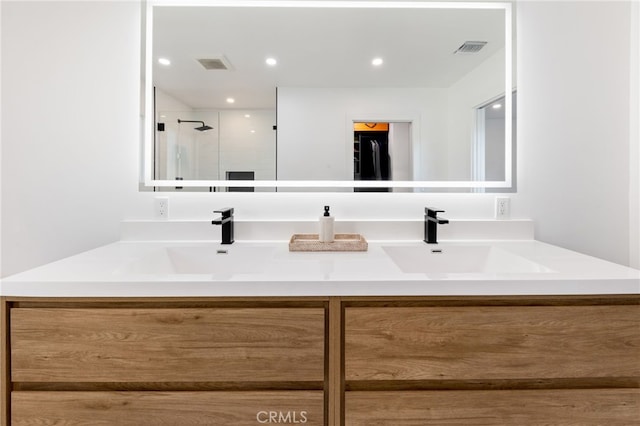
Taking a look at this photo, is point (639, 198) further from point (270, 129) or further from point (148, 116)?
point (148, 116)

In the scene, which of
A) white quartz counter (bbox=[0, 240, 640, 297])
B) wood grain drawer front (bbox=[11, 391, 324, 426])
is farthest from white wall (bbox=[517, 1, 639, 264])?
wood grain drawer front (bbox=[11, 391, 324, 426])

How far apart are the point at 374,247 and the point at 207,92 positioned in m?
1.04

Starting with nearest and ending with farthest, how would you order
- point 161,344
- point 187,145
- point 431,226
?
point 161,344, point 431,226, point 187,145

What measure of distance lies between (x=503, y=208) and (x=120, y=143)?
5.81ft

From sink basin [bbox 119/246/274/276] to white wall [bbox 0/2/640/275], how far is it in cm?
26

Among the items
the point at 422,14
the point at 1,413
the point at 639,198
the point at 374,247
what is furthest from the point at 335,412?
the point at 422,14

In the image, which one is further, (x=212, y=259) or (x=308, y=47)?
(x=308, y=47)

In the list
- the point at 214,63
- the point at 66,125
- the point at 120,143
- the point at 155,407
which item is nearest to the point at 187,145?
the point at 120,143

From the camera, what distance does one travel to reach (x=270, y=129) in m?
1.59

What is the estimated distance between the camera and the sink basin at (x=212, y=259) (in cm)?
133

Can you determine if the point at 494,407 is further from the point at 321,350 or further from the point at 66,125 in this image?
the point at 66,125

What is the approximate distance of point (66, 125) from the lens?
1.50 m

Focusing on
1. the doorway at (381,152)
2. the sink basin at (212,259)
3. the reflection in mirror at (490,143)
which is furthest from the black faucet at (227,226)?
the reflection in mirror at (490,143)

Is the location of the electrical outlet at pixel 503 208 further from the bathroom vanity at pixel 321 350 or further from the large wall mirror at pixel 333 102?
the bathroom vanity at pixel 321 350
